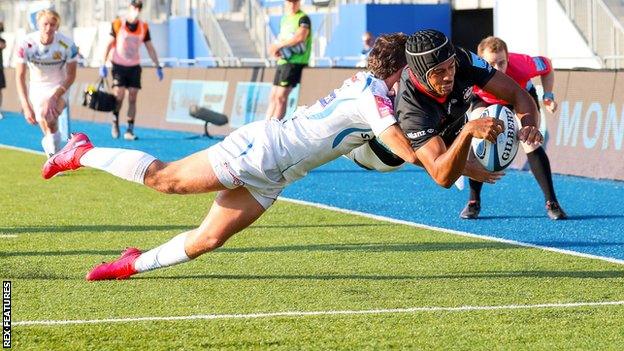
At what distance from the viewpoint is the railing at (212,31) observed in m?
33.7

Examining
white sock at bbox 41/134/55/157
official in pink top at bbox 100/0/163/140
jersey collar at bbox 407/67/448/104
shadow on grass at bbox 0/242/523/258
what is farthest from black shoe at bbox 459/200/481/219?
official in pink top at bbox 100/0/163/140

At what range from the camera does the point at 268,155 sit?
7.72 metres

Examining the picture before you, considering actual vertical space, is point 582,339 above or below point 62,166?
below

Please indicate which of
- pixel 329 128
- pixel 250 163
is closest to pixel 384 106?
pixel 329 128

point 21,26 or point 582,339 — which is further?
point 21,26

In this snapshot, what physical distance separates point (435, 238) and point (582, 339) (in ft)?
12.7

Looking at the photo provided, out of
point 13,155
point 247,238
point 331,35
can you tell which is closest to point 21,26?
point 331,35

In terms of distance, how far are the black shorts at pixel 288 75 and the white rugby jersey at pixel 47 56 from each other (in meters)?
4.39

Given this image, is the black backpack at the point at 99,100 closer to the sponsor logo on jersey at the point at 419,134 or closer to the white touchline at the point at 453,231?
the white touchline at the point at 453,231

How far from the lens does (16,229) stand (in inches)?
434

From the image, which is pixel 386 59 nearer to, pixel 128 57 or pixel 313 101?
pixel 313 101

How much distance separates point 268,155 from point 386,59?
2.92 feet

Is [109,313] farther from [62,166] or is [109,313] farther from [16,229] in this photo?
[16,229]

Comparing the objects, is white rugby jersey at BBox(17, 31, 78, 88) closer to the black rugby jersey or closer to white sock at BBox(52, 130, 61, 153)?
white sock at BBox(52, 130, 61, 153)
